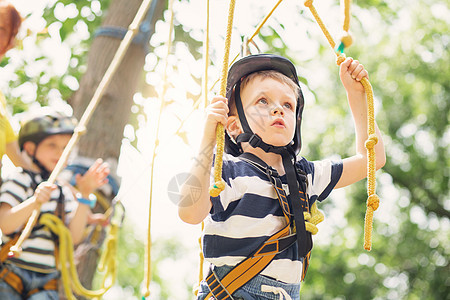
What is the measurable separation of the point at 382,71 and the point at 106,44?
10.3 metres

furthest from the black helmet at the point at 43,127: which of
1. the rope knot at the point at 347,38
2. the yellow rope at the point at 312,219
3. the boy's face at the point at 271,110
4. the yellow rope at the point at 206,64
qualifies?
the rope knot at the point at 347,38

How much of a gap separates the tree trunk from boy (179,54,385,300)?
2.50 metres

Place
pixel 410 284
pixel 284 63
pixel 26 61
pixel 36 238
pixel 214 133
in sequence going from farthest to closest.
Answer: pixel 410 284 < pixel 26 61 < pixel 36 238 < pixel 284 63 < pixel 214 133

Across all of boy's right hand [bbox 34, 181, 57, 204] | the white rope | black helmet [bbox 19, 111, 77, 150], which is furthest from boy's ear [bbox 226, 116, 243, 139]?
Answer: black helmet [bbox 19, 111, 77, 150]

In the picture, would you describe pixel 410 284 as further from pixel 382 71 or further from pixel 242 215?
pixel 242 215

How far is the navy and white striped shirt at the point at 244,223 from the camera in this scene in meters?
1.83

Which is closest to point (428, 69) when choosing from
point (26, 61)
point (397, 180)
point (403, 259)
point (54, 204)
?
point (397, 180)

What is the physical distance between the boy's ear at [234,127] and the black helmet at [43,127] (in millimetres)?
1810

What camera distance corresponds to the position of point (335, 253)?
13.6 meters

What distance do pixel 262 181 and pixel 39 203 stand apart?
56.3 inches

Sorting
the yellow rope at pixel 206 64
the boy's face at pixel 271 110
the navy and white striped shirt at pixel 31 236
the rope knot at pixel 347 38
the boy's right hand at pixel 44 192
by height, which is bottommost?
the navy and white striped shirt at pixel 31 236

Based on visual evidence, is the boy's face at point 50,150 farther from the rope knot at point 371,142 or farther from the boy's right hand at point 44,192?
the rope knot at point 371,142

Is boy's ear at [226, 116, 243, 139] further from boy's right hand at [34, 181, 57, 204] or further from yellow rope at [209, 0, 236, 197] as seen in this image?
boy's right hand at [34, 181, 57, 204]

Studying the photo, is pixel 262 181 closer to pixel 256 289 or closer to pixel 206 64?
pixel 256 289
